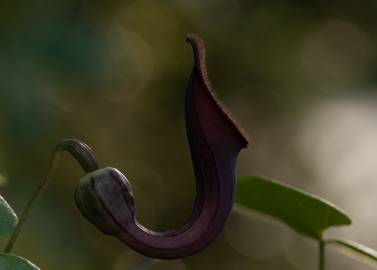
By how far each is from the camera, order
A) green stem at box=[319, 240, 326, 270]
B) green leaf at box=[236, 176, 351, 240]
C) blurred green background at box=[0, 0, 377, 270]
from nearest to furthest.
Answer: green stem at box=[319, 240, 326, 270]
green leaf at box=[236, 176, 351, 240]
blurred green background at box=[0, 0, 377, 270]

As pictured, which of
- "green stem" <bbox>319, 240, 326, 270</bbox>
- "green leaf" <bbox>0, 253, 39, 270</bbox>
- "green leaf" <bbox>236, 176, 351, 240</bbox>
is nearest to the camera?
"green leaf" <bbox>0, 253, 39, 270</bbox>

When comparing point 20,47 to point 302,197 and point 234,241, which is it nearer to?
point 302,197

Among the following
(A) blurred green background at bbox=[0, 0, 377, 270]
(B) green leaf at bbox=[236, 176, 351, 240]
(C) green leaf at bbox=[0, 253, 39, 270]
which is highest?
(C) green leaf at bbox=[0, 253, 39, 270]

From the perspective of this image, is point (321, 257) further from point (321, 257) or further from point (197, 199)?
point (197, 199)

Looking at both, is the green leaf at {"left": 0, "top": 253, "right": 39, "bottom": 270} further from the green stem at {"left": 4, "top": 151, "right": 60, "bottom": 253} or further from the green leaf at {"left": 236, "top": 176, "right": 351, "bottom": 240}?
the green leaf at {"left": 236, "top": 176, "right": 351, "bottom": 240}

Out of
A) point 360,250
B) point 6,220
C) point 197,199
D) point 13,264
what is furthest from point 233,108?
point 13,264

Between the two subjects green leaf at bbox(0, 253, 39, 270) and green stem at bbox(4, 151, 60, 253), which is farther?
green stem at bbox(4, 151, 60, 253)

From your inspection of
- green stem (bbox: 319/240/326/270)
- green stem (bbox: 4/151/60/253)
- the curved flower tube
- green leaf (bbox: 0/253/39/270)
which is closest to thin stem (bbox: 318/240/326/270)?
green stem (bbox: 319/240/326/270)

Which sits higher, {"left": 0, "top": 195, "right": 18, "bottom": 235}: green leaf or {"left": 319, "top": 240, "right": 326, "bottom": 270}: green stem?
{"left": 0, "top": 195, "right": 18, "bottom": 235}: green leaf
